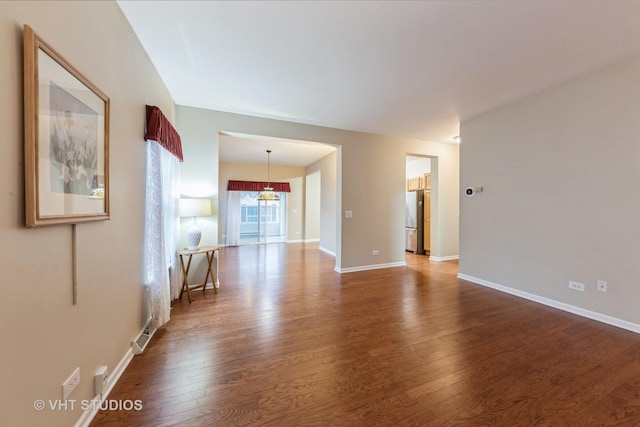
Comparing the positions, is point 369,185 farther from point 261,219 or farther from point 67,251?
point 261,219

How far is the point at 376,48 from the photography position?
2303 mm

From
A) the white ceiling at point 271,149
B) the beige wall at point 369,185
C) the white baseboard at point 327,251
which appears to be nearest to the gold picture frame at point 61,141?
the beige wall at point 369,185

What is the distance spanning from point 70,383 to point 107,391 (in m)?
0.48

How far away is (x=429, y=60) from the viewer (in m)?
2.48

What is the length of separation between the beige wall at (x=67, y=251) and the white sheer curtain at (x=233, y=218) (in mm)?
5863

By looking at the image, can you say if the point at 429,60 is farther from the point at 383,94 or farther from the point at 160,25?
the point at 160,25

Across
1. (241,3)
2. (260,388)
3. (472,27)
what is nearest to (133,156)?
(241,3)

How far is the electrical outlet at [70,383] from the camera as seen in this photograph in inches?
48.3

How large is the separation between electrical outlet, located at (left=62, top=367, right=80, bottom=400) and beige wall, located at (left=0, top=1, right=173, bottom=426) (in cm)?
3

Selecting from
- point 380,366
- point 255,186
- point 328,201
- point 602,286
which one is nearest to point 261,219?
point 255,186

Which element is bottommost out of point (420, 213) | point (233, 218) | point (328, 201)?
point (233, 218)

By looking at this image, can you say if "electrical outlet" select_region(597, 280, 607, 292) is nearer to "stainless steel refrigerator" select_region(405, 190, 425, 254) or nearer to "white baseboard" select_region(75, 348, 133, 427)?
"stainless steel refrigerator" select_region(405, 190, 425, 254)

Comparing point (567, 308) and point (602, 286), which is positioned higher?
point (602, 286)

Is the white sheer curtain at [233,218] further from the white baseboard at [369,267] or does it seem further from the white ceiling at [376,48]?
the white ceiling at [376,48]
